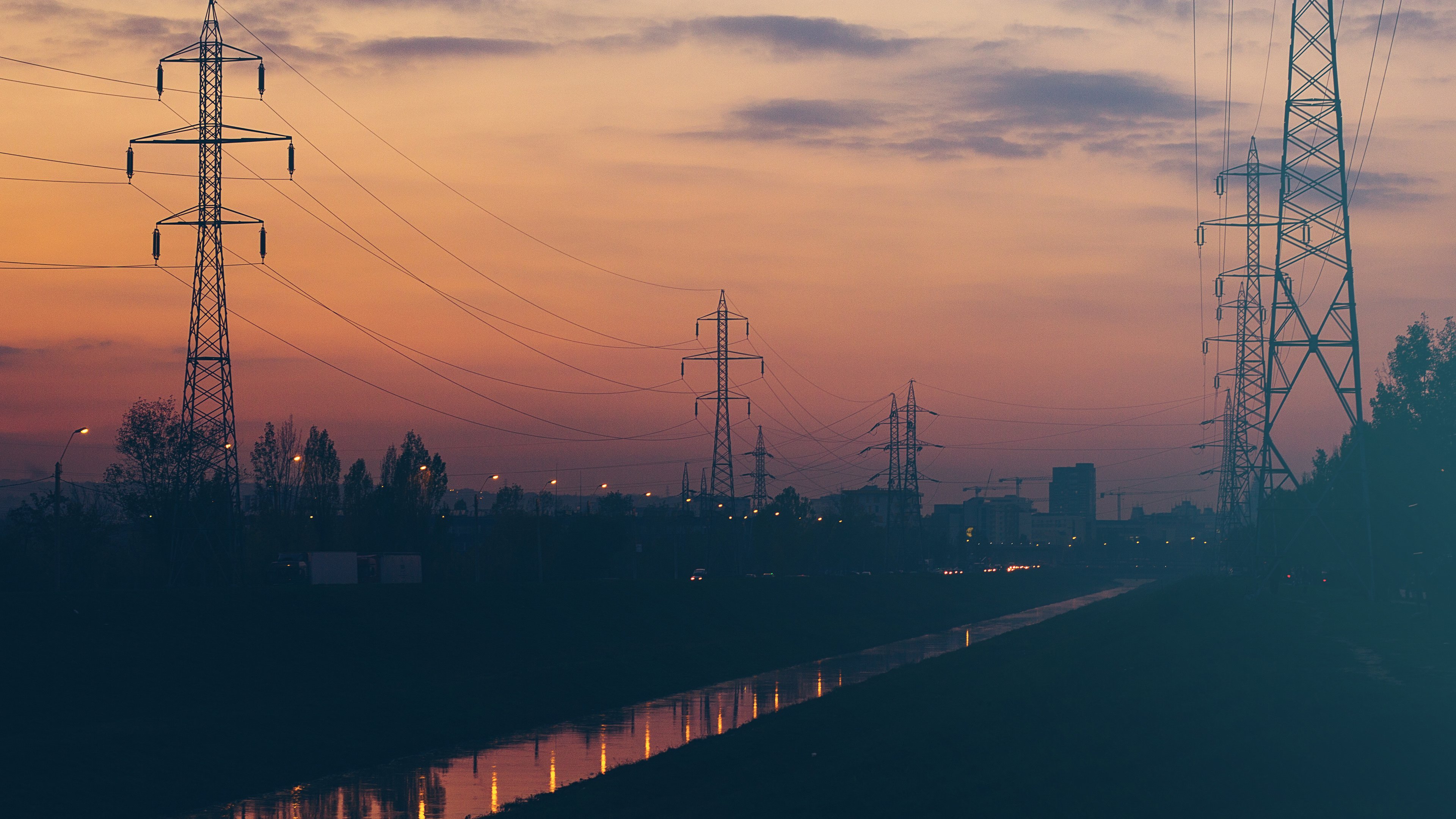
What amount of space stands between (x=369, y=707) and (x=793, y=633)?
50829 millimetres

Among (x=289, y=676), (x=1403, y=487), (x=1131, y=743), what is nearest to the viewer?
(x=1131, y=743)

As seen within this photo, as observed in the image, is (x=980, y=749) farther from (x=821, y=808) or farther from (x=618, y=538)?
(x=618, y=538)

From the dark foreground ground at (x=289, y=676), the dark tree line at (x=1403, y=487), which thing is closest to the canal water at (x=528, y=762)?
the dark foreground ground at (x=289, y=676)

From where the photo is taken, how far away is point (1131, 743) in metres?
28.7

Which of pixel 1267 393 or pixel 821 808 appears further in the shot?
pixel 1267 393

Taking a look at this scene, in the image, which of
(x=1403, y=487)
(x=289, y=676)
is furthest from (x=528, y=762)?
(x=1403, y=487)

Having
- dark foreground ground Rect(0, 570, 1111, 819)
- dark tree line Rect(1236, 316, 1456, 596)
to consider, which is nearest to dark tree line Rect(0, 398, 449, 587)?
dark foreground ground Rect(0, 570, 1111, 819)

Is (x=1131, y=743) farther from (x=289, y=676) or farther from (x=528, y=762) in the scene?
(x=289, y=676)

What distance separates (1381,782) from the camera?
A: 75.0 ft

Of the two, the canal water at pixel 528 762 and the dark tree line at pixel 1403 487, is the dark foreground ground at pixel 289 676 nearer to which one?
the canal water at pixel 528 762

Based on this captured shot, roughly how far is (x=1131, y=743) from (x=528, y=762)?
80.5ft

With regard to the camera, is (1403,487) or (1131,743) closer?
(1131,743)

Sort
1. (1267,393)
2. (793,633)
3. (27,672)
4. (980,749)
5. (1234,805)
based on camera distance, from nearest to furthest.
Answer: (1234,805), (980,749), (27,672), (1267,393), (793,633)

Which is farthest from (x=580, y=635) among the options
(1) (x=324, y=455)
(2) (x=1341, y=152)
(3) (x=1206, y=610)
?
(1) (x=324, y=455)
